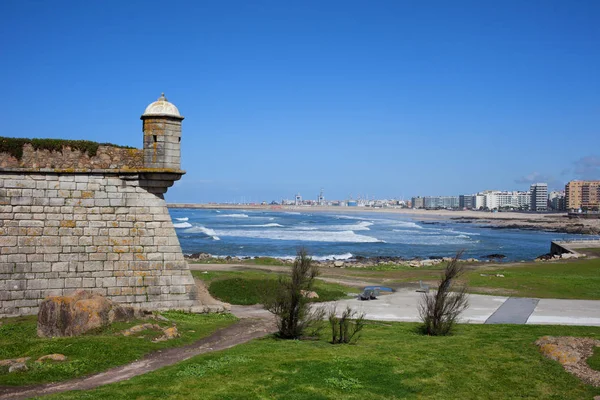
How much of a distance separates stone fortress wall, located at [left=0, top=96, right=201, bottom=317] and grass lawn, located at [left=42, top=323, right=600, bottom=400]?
523cm

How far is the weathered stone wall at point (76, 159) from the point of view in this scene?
50.7ft

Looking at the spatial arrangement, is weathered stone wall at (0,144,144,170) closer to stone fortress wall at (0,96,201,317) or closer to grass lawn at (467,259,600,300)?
stone fortress wall at (0,96,201,317)

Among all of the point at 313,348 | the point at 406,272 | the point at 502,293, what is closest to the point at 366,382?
the point at 313,348

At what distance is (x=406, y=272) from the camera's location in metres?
33.7

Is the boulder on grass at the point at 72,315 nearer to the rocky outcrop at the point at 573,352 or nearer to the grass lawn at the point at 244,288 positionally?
the grass lawn at the point at 244,288

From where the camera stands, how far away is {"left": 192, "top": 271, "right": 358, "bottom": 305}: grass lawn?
20.3 metres

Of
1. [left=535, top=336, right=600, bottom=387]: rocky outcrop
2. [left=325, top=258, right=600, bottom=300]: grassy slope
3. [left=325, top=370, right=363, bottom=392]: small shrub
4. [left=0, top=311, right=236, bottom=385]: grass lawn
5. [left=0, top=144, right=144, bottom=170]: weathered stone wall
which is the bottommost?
[left=325, top=258, right=600, bottom=300]: grassy slope

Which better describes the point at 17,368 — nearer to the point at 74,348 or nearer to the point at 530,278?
the point at 74,348

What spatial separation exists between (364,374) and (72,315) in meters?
7.28

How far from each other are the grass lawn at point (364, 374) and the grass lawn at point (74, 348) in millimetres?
1360

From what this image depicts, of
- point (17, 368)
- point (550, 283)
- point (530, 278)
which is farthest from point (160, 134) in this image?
point (530, 278)

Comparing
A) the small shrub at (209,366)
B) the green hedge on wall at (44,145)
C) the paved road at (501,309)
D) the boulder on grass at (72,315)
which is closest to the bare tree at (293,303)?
the small shrub at (209,366)

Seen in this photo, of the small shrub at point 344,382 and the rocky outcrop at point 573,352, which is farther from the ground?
the rocky outcrop at point 573,352

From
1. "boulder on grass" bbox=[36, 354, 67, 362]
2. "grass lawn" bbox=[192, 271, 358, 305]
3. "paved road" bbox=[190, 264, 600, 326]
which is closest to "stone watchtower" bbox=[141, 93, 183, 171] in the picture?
"grass lawn" bbox=[192, 271, 358, 305]
